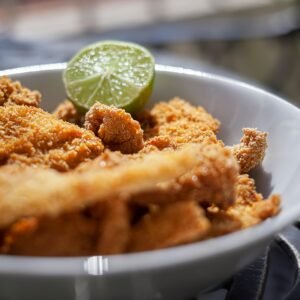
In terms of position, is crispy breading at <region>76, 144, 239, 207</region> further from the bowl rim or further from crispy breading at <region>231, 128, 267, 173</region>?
crispy breading at <region>231, 128, 267, 173</region>

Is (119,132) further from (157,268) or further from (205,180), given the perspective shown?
(157,268)

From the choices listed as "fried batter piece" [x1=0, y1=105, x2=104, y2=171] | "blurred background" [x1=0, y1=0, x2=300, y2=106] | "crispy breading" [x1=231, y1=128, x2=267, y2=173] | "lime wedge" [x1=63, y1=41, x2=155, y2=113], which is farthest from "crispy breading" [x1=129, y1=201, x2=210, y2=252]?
"blurred background" [x1=0, y1=0, x2=300, y2=106]

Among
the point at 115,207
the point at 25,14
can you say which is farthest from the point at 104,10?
the point at 115,207

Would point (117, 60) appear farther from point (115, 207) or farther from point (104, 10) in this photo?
point (104, 10)

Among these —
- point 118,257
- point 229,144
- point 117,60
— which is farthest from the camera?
point 117,60

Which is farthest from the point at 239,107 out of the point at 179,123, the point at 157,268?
the point at 157,268

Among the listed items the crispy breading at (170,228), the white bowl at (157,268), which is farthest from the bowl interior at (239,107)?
the crispy breading at (170,228)
